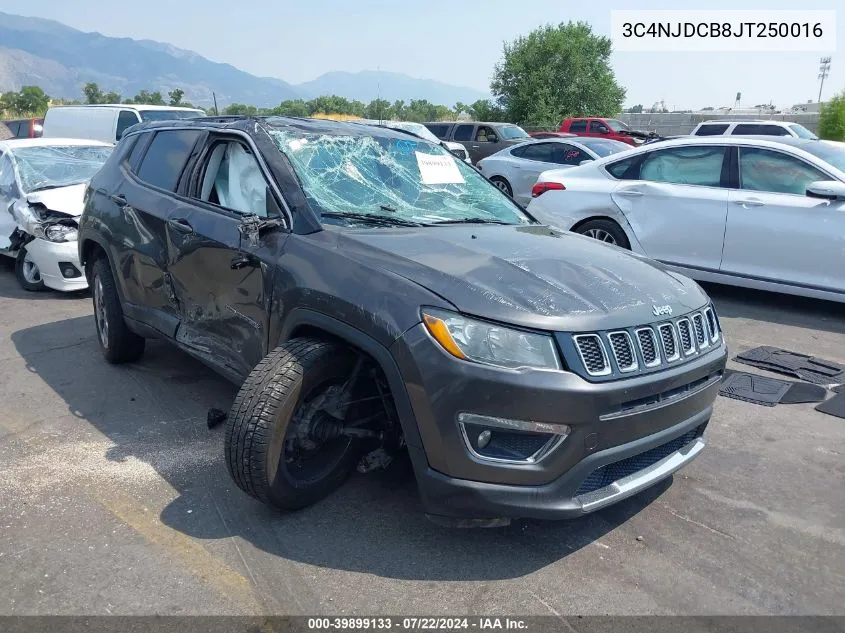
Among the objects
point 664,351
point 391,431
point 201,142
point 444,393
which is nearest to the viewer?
point 444,393

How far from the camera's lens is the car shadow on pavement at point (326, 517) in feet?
9.53

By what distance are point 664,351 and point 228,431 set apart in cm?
181

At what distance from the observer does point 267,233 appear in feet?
11.3

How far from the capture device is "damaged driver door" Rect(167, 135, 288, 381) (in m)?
3.43

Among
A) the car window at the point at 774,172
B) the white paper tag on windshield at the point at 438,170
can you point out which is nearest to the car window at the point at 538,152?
the car window at the point at 774,172

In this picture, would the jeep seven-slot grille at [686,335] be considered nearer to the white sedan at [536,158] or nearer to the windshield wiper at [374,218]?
the windshield wiper at [374,218]

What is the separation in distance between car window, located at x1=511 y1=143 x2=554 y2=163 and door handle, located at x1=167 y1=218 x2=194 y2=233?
34.2 ft

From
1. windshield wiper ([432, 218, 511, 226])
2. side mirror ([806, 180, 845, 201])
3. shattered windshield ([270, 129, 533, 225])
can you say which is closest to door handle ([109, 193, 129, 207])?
shattered windshield ([270, 129, 533, 225])

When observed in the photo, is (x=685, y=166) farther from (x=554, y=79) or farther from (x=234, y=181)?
(x=554, y=79)

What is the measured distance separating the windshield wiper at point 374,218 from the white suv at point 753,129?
16.7 metres

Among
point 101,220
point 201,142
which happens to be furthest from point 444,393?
point 101,220

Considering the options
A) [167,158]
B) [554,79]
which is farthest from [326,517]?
[554,79]

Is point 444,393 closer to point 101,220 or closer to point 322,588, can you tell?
point 322,588

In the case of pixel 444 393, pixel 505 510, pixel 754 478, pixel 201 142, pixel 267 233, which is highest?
pixel 201 142
